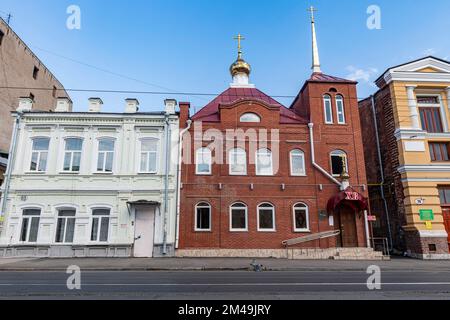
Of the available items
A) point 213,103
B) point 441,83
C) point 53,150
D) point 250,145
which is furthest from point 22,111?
point 441,83

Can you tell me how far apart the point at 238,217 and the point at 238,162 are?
3622 millimetres

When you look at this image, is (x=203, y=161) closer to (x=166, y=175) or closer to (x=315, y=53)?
(x=166, y=175)

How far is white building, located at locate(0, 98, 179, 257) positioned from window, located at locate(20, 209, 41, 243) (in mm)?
53

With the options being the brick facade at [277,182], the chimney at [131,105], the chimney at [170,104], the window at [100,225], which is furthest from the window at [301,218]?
the chimney at [131,105]

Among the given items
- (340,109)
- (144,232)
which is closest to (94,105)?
(144,232)

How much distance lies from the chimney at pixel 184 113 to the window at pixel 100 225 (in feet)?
24.2

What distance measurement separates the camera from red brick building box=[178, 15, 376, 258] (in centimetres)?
1841

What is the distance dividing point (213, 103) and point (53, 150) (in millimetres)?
11601

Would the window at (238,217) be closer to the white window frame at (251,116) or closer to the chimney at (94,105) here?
the white window frame at (251,116)

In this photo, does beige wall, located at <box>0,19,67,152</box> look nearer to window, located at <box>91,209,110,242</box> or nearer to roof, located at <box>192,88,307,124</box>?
window, located at <box>91,209,110,242</box>

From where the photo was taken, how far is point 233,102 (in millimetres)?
20359

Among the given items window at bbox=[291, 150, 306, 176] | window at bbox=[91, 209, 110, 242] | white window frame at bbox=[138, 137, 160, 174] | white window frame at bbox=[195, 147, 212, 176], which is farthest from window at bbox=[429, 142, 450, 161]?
window at bbox=[91, 209, 110, 242]
